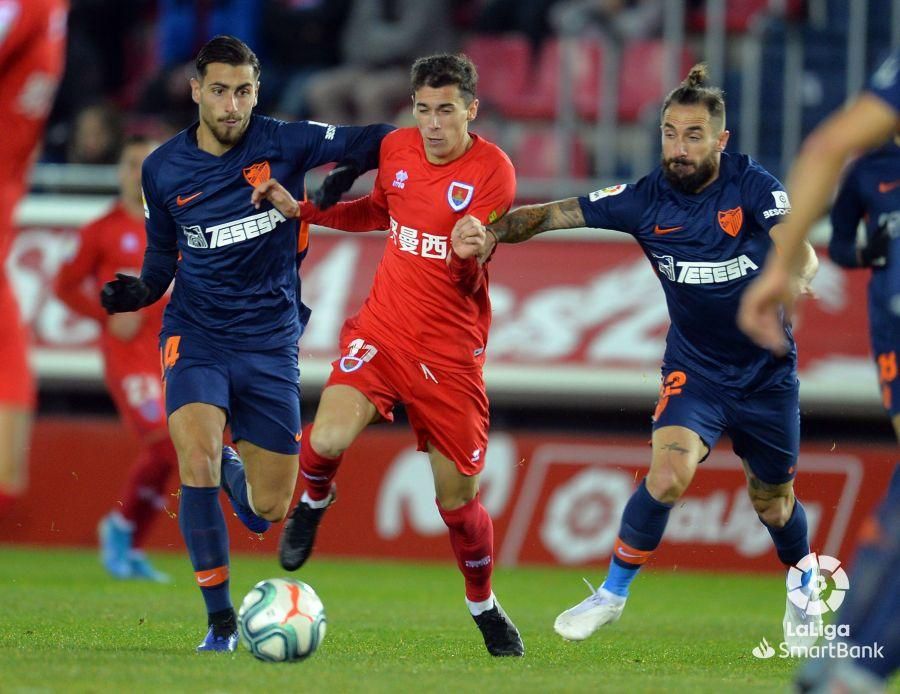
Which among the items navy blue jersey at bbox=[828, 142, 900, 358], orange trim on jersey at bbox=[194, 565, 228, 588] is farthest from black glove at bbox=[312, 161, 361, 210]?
navy blue jersey at bbox=[828, 142, 900, 358]

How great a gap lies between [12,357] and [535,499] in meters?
8.30

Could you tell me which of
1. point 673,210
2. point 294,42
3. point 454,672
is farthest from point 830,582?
point 294,42

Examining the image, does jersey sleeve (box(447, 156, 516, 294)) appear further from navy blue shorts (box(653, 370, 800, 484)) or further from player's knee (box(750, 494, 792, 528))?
player's knee (box(750, 494, 792, 528))

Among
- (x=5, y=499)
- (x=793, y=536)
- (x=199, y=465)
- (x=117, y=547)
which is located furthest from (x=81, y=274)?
(x=5, y=499)

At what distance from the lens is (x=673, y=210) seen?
7.10 m

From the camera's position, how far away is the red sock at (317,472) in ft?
22.2

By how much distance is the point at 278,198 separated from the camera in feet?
22.8

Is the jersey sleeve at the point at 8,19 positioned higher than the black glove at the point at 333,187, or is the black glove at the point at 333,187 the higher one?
the jersey sleeve at the point at 8,19

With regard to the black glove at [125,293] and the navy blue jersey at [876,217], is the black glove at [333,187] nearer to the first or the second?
the black glove at [125,293]

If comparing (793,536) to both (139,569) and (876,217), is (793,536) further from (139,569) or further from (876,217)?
(139,569)

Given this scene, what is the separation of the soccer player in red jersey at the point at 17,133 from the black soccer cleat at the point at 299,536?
2.05 metres

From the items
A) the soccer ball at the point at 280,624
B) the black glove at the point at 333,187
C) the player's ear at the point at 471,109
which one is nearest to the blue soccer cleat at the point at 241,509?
the black glove at the point at 333,187

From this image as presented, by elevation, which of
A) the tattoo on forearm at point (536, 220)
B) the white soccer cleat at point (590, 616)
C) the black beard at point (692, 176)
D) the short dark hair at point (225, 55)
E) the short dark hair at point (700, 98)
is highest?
the short dark hair at point (225, 55)

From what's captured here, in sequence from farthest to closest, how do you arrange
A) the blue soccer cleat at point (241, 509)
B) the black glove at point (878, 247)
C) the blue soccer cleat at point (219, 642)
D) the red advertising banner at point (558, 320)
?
the red advertising banner at point (558, 320) → the blue soccer cleat at point (241, 509) → the blue soccer cleat at point (219, 642) → the black glove at point (878, 247)
